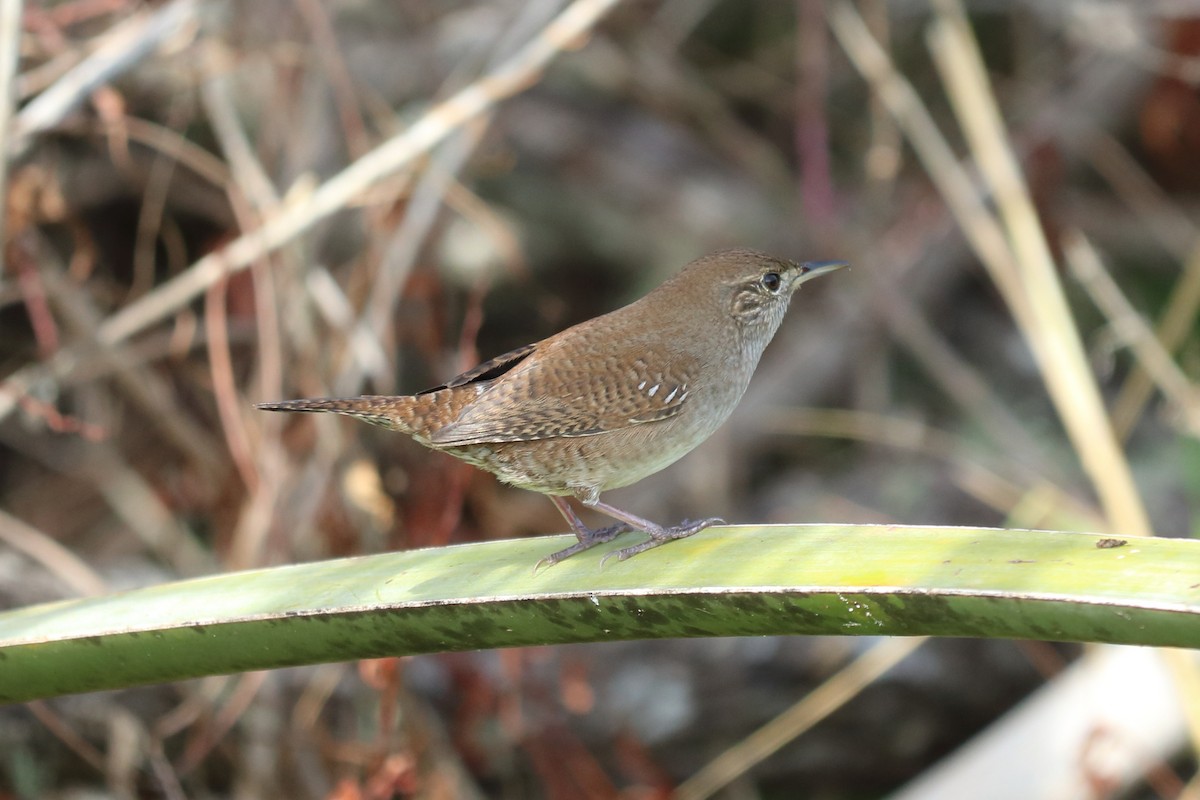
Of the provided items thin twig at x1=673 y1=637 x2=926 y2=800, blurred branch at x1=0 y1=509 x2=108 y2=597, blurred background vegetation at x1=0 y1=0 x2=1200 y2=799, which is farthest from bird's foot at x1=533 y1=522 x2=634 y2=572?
blurred branch at x1=0 y1=509 x2=108 y2=597

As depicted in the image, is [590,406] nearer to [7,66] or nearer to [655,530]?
[655,530]

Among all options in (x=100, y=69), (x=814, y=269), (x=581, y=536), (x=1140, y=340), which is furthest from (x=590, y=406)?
(x=1140, y=340)

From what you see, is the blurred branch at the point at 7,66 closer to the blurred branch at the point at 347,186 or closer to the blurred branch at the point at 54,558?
the blurred branch at the point at 347,186

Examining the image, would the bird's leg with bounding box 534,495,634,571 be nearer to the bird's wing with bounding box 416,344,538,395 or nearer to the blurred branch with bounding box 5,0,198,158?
the bird's wing with bounding box 416,344,538,395

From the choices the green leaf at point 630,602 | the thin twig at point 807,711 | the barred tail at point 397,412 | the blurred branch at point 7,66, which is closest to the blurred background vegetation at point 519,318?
the blurred branch at point 7,66

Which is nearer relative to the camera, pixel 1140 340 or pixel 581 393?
pixel 581 393
